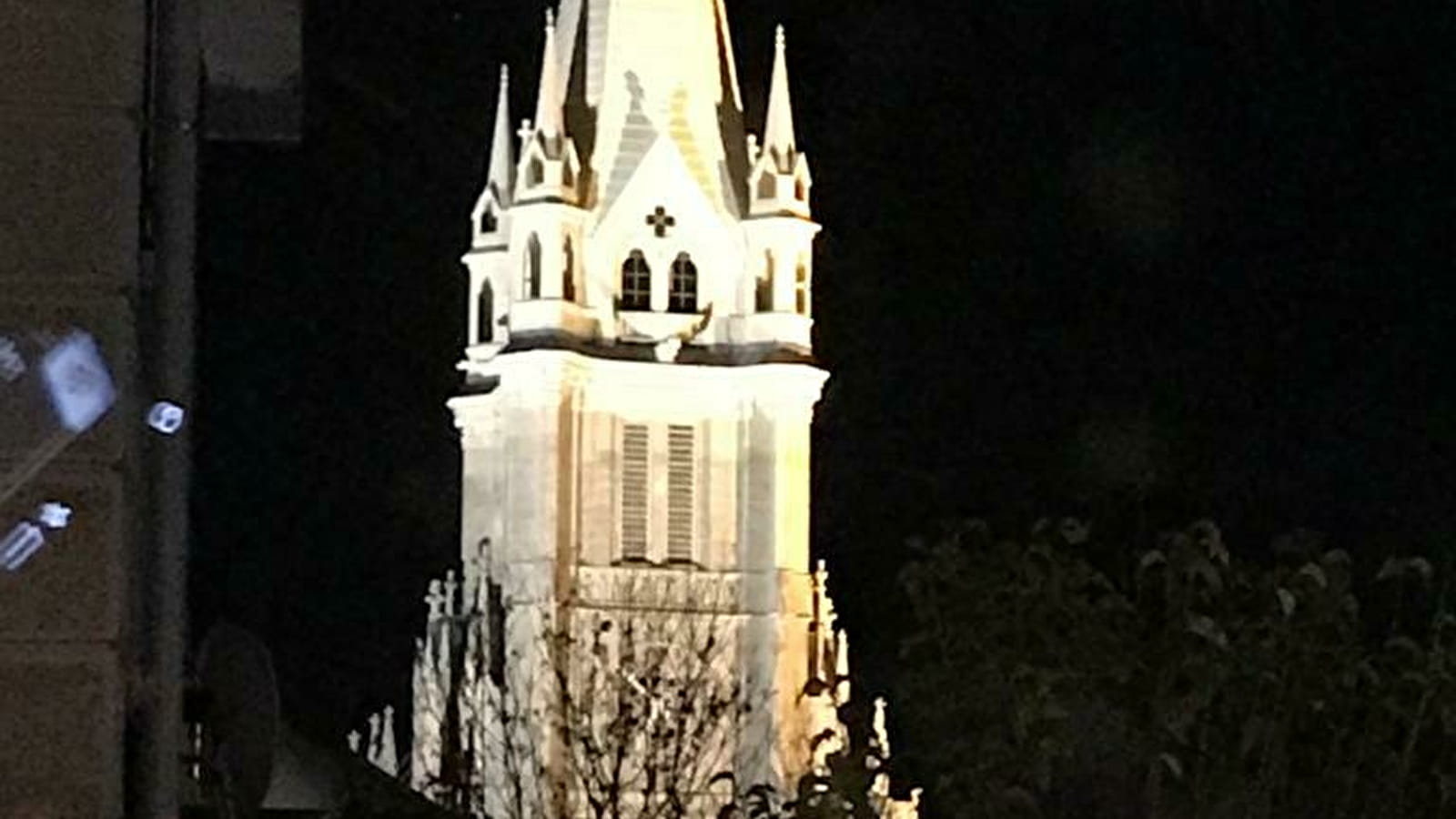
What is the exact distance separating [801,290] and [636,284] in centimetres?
275

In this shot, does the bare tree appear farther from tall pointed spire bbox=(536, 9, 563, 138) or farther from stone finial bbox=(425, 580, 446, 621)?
tall pointed spire bbox=(536, 9, 563, 138)

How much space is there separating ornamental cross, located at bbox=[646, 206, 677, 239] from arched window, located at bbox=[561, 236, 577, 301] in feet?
4.63

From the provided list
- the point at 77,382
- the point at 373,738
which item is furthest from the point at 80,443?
the point at 373,738

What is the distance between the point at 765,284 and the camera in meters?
62.2

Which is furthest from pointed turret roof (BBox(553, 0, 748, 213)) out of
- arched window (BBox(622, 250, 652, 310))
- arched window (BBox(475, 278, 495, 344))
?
arched window (BBox(475, 278, 495, 344))

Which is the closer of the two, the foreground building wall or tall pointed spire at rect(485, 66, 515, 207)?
the foreground building wall

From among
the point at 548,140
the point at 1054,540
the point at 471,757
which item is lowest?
the point at 471,757

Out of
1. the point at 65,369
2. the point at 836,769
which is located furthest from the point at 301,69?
the point at 836,769

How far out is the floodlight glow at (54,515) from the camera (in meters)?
7.72

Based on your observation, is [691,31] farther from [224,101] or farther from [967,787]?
[224,101]

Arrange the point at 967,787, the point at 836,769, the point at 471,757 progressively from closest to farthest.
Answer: the point at 836,769, the point at 967,787, the point at 471,757

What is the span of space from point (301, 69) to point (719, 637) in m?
47.3

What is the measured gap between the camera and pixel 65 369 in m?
7.75

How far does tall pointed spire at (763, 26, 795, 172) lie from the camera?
60.3 m
